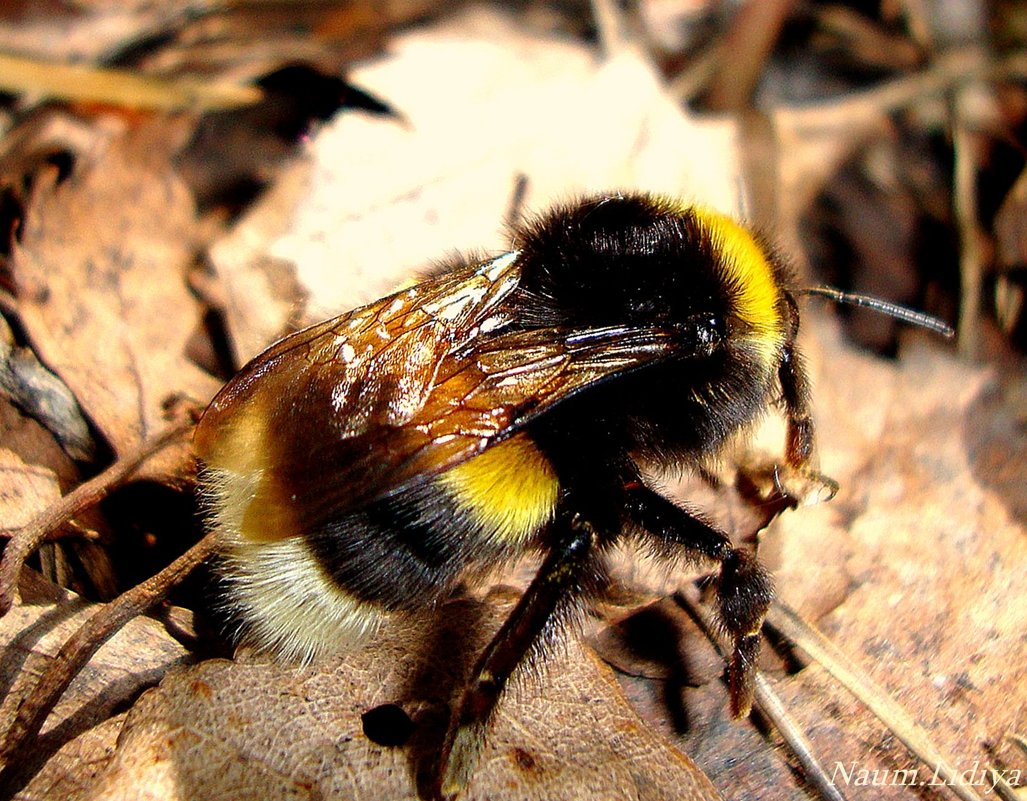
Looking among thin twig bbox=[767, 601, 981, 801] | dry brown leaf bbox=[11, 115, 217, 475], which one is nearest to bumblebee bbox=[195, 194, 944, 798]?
thin twig bbox=[767, 601, 981, 801]

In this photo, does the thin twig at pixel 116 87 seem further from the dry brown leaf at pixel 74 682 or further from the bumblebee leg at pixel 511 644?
the bumblebee leg at pixel 511 644

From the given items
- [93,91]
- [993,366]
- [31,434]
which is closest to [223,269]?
[31,434]

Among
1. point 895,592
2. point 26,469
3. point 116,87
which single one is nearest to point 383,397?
point 26,469

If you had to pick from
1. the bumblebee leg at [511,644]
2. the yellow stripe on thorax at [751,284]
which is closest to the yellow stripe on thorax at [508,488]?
the bumblebee leg at [511,644]

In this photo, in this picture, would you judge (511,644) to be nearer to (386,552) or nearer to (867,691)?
(386,552)

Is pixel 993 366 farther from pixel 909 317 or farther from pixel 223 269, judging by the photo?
pixel 223 269

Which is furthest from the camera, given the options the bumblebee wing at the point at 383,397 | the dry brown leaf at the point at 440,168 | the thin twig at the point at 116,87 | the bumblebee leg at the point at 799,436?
the thin twig at the point at 116,87
